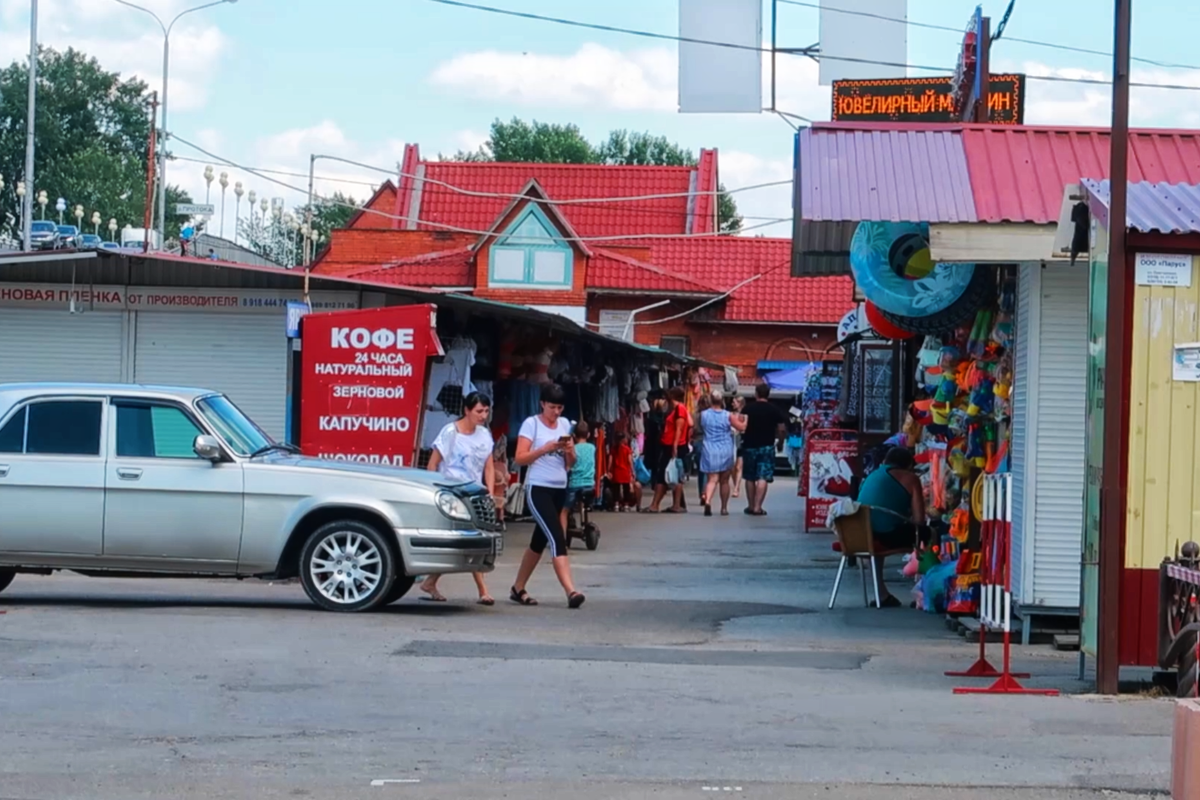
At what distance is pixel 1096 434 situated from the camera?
32.3 feet

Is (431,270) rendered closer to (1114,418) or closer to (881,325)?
(881,325)

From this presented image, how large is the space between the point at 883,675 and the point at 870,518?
3906 mm

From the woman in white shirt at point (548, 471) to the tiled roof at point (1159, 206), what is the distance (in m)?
5.15

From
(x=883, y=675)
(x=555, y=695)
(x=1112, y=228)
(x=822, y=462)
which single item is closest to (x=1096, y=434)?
(x=1112, y=228)

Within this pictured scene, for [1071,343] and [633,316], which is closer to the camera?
[1071,343]

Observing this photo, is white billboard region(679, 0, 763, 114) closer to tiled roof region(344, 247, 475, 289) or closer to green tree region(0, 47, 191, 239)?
tiled roof region(344, 247, 475, 289)

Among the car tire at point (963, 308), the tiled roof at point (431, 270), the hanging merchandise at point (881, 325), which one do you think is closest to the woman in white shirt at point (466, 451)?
the car tire at point (963, 308)

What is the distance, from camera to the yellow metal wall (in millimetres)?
9664

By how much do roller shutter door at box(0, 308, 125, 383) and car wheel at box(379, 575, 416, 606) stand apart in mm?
7657

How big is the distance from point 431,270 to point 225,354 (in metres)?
26.8

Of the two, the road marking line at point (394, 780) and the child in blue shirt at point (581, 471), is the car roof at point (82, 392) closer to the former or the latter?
the child in blue shirt at point (581, 471)

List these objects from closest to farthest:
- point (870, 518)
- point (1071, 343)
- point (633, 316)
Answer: point (1071, 343) < point (870, 518) < point (633, 316)

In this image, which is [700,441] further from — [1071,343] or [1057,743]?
[1057,743]

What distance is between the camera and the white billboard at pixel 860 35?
23.2 metres
